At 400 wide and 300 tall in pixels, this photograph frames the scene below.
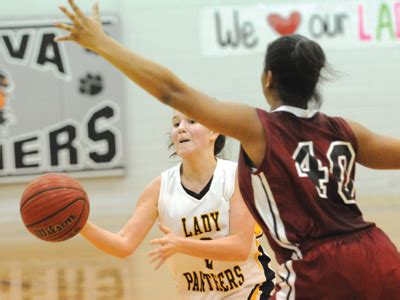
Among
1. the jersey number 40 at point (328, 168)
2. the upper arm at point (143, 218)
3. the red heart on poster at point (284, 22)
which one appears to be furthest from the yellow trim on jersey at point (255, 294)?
the red heart on poster at point (284, 22)

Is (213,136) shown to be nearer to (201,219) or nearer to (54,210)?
(201,219)

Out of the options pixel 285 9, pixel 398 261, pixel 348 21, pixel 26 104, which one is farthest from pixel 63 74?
pixel 398 261

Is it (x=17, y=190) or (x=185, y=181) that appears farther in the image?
(x=17, y=190)

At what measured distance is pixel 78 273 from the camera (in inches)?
267

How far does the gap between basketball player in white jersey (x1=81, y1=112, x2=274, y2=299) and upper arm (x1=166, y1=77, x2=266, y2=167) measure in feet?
3.97

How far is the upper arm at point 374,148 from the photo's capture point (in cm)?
245

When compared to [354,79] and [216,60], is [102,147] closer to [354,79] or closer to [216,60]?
[216,60]

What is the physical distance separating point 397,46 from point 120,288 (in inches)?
234

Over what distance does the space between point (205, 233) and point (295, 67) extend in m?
1.44

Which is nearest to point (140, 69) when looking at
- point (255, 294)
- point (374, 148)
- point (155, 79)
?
point (155, 79)

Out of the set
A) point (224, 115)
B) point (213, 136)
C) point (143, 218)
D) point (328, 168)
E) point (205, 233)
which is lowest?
point (205, 233)

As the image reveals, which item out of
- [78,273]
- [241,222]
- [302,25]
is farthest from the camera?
[302,25]

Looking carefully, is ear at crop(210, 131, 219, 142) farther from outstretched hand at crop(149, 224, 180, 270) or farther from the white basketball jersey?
outstretched hand at crop(149, 224, 180, 270)

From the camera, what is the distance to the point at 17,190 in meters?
9.91
